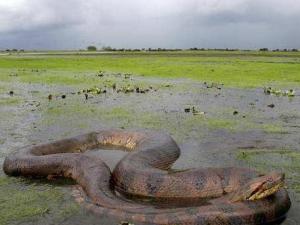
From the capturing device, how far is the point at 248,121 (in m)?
16.1

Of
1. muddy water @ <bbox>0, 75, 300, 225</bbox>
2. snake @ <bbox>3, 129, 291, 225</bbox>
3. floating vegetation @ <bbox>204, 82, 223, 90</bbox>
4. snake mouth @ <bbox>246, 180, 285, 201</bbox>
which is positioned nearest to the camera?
snake @ <bbox>3, 129, 291, 225</bbox>

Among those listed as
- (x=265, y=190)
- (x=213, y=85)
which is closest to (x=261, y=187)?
(x=265, y=190)

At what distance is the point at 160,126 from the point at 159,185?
640 cm

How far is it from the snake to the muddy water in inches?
13.6

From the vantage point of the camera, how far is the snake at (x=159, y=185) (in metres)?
7.67

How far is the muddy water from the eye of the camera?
906 centimetres

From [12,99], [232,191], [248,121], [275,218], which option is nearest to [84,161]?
[232,191]

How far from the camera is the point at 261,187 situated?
25.7ft

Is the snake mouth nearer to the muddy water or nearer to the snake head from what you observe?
the snake head

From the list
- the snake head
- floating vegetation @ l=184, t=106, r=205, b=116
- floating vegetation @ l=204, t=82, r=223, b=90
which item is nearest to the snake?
the snake head

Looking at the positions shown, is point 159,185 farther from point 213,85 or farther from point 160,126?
point 213,85

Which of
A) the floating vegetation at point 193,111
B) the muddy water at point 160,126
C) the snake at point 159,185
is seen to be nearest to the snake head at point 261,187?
the snake at point 159,185

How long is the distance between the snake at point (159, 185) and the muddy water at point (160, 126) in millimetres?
345

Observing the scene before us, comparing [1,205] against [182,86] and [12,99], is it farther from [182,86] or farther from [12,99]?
[182,86]
